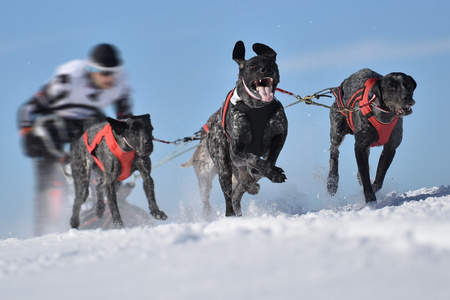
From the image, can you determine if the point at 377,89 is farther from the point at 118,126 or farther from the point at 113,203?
the point at 113,203

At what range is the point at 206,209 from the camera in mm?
9914

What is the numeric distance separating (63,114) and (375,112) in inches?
167

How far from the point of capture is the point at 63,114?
9367 mm

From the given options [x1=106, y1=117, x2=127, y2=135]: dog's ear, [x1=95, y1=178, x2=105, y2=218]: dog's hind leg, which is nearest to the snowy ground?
[x1=106, y1=117, x2=127, y2=135]: dog's ear

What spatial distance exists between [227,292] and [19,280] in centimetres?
130

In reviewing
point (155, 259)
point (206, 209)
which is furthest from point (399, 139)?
point (155, 259)

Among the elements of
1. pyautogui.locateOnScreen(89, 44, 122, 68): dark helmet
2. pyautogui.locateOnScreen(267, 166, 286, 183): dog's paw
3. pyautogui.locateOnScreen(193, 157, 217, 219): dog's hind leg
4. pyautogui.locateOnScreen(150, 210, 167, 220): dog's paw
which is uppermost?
pyautogui.locateOnScreen(89, 44, 122, 68): dark helmet

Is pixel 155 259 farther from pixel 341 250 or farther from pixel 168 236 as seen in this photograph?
pixel 341 250

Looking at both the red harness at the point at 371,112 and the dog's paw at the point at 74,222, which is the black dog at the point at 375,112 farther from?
the dog's paw at the point at 74,222

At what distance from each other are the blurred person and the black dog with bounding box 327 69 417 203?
10.2ft

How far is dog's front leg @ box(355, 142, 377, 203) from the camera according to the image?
7.34m

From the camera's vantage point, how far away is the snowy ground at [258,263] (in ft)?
10.1

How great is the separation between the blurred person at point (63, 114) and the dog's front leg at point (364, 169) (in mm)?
3338

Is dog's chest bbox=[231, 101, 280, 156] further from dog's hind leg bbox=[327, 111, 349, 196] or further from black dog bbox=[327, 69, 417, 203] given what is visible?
dog's hind leg bbox=[327, 111, 349, 196]
